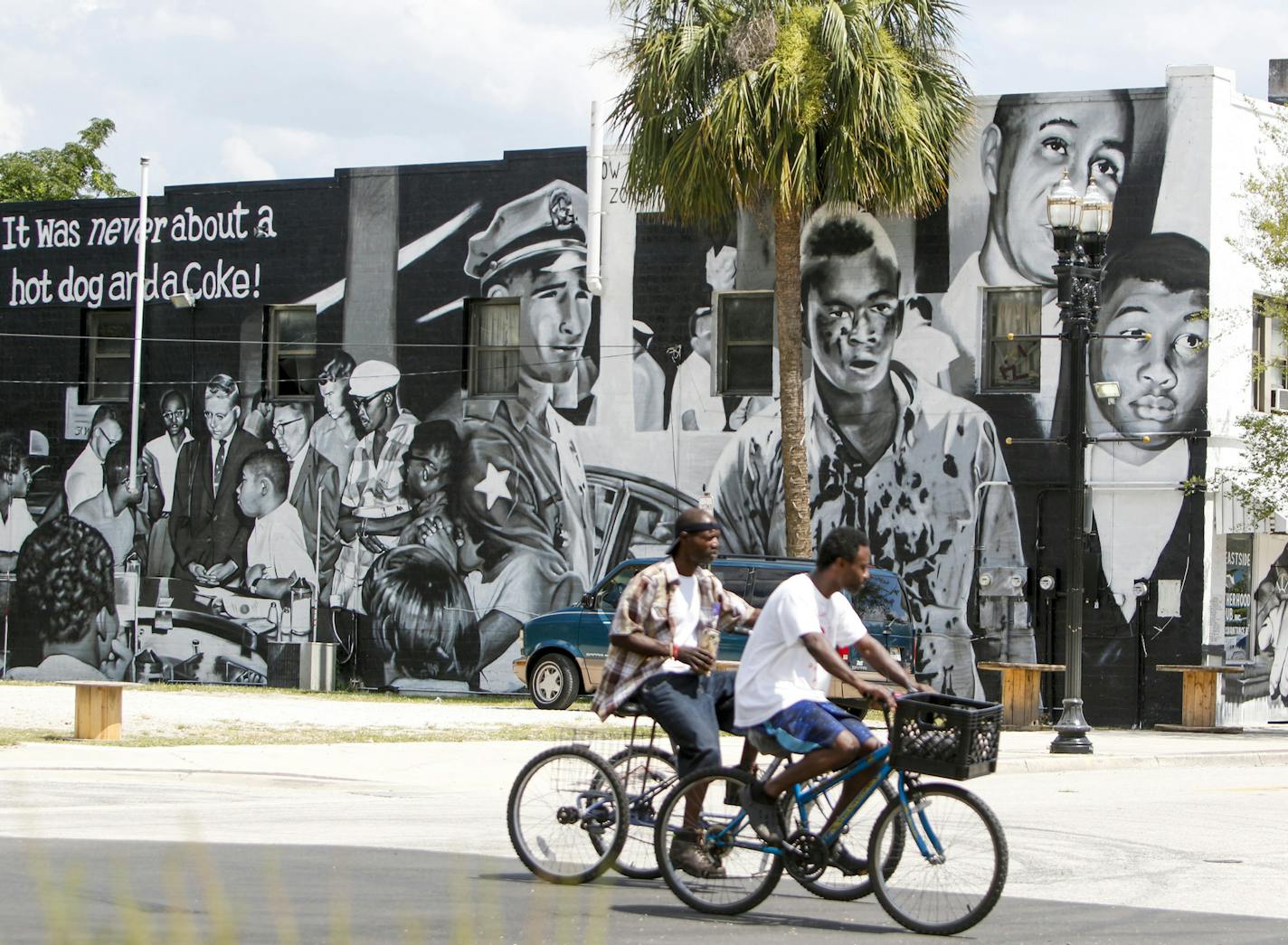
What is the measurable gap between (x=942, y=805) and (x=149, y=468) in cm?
2574

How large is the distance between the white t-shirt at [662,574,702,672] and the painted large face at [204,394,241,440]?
76.2 ft

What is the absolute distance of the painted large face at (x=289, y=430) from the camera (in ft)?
101

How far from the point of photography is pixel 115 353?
107 ft

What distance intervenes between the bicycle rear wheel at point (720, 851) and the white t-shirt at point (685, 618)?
2.13 feet

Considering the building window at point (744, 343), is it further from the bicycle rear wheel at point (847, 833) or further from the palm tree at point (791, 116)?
the bicycle rear wheel at point (847, 833)

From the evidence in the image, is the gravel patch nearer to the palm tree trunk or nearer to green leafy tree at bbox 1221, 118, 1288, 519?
the palm tree trunk

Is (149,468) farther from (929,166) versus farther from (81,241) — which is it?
(929,166)

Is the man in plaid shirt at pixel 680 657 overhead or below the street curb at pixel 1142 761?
overhead

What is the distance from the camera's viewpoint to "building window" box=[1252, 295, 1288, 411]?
85.6 ft

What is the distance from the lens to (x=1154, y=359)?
25531 millimetres

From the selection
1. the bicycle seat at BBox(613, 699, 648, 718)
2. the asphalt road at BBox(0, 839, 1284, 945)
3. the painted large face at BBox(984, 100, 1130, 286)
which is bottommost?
the asphalt road at BBox(0, 839, 1284, 945)

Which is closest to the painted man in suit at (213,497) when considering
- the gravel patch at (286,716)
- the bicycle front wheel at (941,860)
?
the gravel patch at (286,716)

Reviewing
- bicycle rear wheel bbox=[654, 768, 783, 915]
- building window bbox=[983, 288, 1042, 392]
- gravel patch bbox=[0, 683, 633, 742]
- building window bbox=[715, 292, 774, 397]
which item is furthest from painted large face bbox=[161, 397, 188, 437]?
bicycle rear wheel bbox=[654, 768, 783, 915]

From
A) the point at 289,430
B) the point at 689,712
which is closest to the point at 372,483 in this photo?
the point at 289,430
